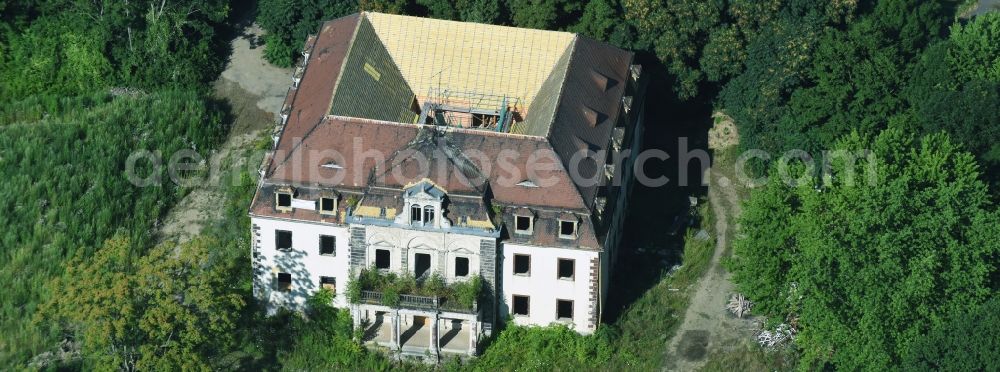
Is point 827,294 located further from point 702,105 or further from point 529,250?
point 702,105

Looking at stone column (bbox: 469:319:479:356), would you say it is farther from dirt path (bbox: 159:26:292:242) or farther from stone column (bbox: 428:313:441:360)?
dirt path (bbox: 159:26:292:242)

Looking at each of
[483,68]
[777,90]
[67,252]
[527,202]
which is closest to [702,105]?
[777,90]

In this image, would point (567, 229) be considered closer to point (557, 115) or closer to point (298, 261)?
point (557, 115)

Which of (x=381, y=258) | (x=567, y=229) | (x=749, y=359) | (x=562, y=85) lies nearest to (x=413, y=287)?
(x=381, y=258)

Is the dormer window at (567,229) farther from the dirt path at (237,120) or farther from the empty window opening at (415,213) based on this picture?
the dirt path at (237,120)

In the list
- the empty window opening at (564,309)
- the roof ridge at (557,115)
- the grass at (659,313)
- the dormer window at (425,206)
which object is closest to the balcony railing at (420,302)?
the dormer window at (425,206)

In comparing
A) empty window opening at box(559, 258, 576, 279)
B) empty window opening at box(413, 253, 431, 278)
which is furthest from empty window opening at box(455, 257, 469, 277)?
empty window opening at box(559, 258, 576, 279)

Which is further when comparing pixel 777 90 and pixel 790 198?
pixel 777 90
